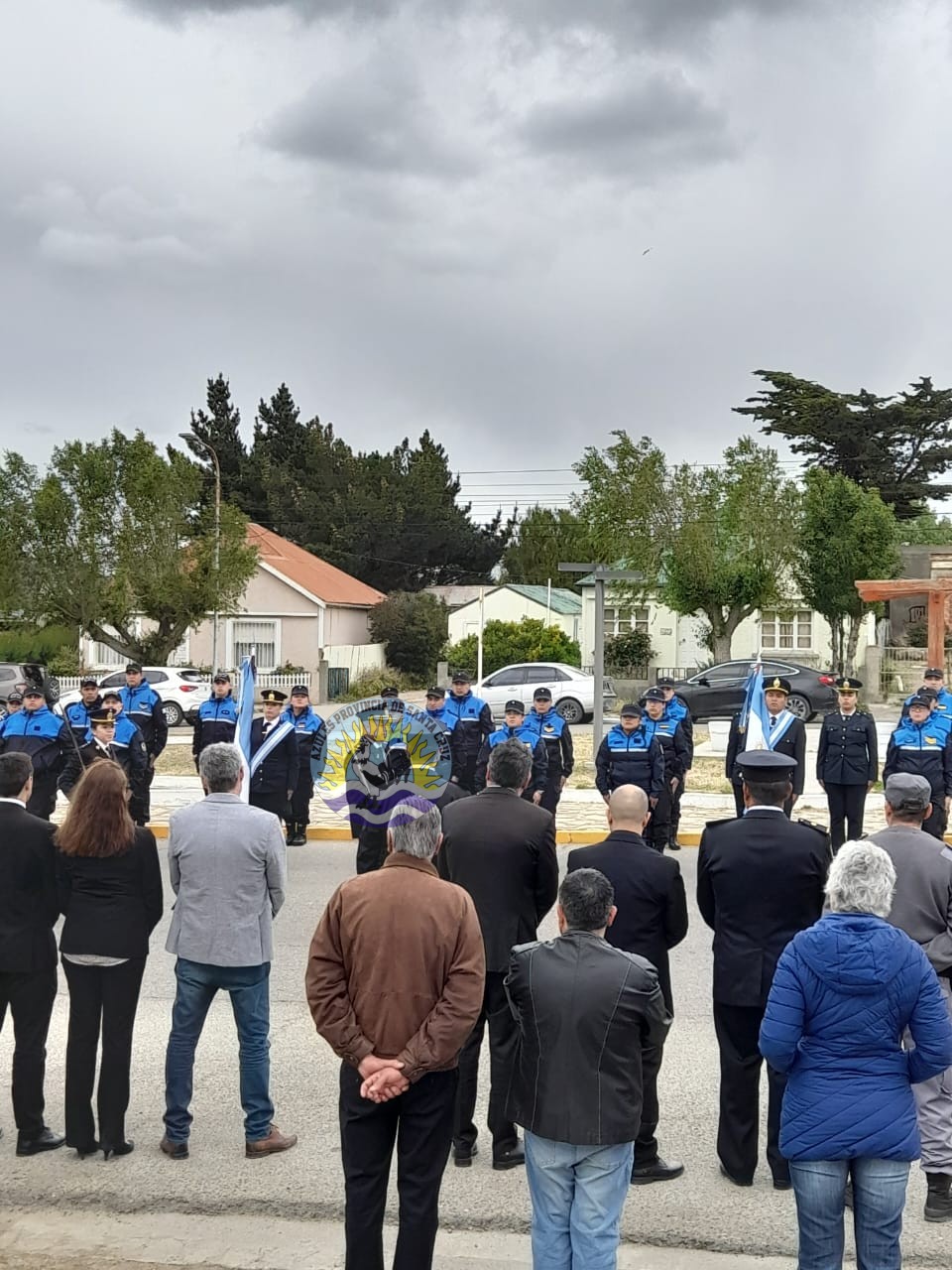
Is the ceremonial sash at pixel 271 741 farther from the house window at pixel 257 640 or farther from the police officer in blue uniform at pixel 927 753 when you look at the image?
the house window at pixel 257 640

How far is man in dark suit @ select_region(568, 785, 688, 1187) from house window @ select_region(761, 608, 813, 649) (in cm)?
4059

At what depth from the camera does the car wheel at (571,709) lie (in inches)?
1135

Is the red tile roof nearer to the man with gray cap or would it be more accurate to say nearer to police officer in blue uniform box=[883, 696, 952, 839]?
police officer in blue uniform box=[883, 696, 952, 839]

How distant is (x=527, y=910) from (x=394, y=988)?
5.55 feet

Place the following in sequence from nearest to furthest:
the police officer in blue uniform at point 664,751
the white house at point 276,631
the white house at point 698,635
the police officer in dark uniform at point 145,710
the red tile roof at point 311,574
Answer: the police officer in blue uniform at point 664,751 < the police officer in dark uniform at point 145,710 < the white house at point 276,631 < the red tile roof at point 311,574 < the white house at point 698,635

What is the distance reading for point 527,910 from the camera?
5.80 m

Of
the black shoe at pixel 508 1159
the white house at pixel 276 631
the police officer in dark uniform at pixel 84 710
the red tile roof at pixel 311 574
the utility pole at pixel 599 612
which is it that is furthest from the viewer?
the red tile roof at pixel 311 574

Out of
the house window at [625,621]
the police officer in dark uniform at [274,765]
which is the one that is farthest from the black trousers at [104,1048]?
the house window at [625,621]

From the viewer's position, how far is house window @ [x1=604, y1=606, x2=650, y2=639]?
45.4m

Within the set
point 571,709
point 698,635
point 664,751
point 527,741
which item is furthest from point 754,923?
point 698,635

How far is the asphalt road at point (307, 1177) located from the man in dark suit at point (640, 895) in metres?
0.16

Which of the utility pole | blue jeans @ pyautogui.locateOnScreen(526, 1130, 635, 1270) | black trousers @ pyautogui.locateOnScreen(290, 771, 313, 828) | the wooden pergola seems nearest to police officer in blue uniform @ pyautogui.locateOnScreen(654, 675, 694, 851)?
the utility pole

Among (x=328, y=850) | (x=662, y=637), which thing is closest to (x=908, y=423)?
(x=662, y=637)

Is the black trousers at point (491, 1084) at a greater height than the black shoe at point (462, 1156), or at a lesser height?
greater
